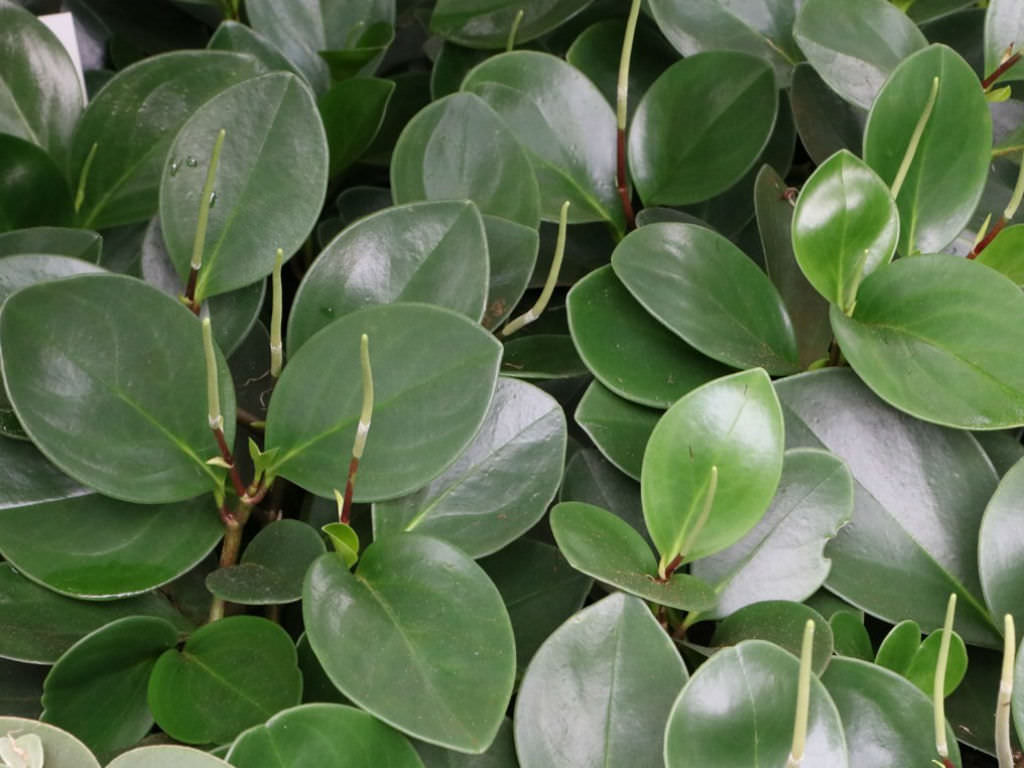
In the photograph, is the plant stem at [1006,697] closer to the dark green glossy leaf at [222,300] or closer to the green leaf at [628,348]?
the green leaf at [628,348]

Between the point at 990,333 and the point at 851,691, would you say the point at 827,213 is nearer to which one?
the point at 990,333

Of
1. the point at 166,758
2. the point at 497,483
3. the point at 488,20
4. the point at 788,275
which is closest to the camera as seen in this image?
the point at 166,758

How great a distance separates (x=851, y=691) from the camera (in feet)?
1.39

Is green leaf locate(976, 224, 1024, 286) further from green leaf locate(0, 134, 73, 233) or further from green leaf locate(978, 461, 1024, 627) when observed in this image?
green leaf locate(0, 134, 73, 233)

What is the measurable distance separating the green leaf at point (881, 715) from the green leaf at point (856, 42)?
1.08ft

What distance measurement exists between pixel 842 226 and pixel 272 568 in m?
0.31

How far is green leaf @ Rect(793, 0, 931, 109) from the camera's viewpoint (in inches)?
23.5

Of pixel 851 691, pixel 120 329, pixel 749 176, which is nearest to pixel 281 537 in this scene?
pixel 120 329

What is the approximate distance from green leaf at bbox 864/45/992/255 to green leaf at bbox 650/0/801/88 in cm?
12

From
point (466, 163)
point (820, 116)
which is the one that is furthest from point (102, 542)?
point (820, 116)

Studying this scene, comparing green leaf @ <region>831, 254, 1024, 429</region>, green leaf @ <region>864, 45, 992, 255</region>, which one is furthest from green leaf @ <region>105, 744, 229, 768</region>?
green leaf @ <region>864, 45, 992, 255</region>

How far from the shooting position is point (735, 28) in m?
0.66

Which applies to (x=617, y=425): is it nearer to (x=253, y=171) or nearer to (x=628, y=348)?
(x=628, y=348)

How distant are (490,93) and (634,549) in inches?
11.0
